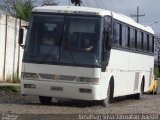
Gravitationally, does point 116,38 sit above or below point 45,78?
above

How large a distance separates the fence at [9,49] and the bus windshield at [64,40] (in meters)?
14.3

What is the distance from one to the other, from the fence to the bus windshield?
14.3 m

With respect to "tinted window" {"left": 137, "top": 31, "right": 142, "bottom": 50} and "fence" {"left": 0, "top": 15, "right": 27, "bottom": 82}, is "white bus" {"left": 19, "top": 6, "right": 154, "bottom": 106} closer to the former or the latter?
"tinted window" {"left": 137, "top": 31, "right": 142, "bottom": 50}

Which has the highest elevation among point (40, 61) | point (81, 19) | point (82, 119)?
point (81, 19)

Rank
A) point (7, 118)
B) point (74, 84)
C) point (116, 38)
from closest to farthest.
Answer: point (7, 118), point (74, 84), point (116, 38)

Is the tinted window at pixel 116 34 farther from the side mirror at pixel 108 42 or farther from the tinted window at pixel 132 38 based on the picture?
the tinted window at pixel 132 38

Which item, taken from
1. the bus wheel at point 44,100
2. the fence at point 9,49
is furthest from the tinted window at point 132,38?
the fence at point 9,49

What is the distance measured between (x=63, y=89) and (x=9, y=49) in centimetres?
1699

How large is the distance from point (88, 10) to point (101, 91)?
8.94 ft

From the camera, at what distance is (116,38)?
70.4ft

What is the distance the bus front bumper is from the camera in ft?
62.1

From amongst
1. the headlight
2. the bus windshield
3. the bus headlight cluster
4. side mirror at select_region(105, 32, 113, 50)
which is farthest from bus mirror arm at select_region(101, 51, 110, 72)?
the headlight

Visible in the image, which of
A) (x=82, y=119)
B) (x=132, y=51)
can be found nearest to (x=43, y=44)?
(x=82, y=119)

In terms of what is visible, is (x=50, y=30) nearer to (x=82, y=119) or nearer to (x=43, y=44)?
(x=43, y=44)
